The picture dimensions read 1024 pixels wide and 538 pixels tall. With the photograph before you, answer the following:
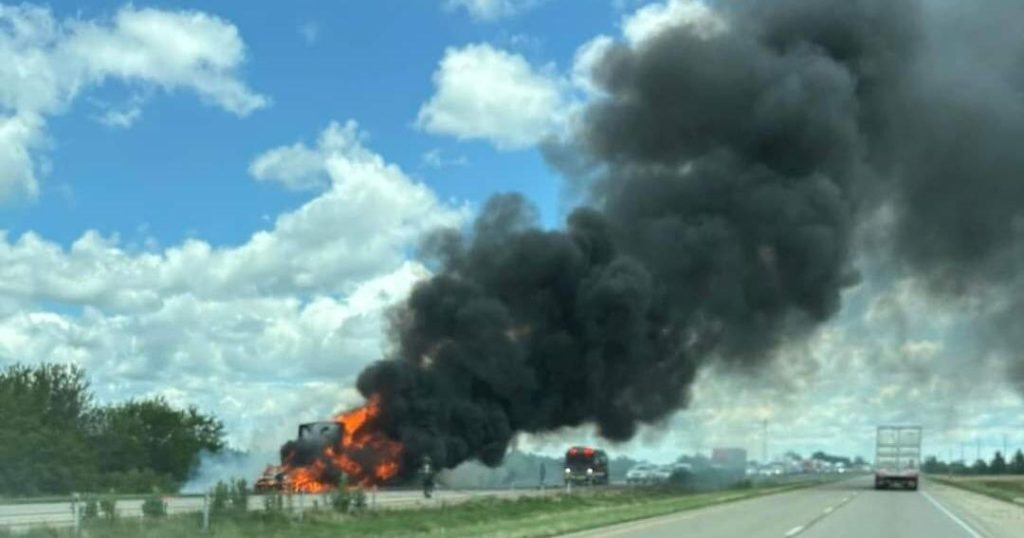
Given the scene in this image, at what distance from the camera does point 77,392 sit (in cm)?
8569

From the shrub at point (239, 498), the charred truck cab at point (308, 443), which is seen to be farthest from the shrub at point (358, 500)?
the charred truck cab at point (308, 443)

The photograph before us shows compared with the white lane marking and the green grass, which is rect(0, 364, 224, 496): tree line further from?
the green grass

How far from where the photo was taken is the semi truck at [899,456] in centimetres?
7294

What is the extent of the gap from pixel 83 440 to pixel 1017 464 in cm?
14708

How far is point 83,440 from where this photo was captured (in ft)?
249

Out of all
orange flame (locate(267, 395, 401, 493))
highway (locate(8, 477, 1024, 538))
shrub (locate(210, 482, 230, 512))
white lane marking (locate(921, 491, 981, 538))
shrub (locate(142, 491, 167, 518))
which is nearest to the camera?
shrub (locate(142, 491, 167, 518))

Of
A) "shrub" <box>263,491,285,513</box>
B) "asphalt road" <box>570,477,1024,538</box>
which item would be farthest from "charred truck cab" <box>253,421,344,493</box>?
"shrub" <box>263,491,285,513</box>

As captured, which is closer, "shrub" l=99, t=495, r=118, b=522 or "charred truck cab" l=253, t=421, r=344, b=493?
"shrub" l=99, t=495, r=118, b=522

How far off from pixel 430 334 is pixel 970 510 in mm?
25070

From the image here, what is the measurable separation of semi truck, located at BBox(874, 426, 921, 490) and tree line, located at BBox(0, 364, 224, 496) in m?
38.5

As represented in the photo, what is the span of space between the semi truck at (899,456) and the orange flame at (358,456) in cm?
3088

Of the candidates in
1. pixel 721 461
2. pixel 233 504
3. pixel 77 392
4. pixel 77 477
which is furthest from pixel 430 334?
pixel 721 461

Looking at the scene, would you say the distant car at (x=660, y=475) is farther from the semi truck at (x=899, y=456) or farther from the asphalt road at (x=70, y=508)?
the asphalt road at (x=70, y=508)

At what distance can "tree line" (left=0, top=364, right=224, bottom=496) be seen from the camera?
62625 mm
